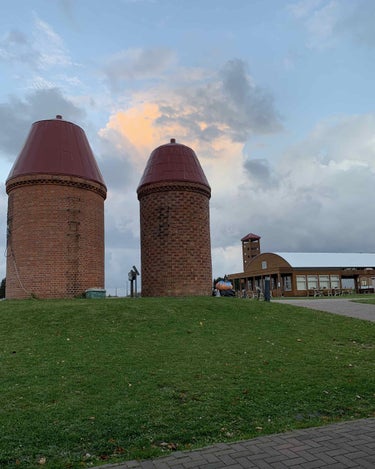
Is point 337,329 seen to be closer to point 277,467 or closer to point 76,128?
point 277,467

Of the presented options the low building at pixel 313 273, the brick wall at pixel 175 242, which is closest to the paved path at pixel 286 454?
the brick wall at pixel 175 242

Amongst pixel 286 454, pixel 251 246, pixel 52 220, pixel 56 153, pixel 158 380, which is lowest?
pixel 286 454

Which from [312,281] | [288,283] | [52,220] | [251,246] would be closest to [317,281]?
[312,281]

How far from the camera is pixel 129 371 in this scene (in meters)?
7.93

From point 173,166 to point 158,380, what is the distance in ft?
49.6

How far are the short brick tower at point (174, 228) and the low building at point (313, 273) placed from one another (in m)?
26.5

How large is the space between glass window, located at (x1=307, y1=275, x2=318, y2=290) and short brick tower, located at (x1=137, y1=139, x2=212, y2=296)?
103 feet

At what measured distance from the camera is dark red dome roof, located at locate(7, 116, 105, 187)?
20.5 m

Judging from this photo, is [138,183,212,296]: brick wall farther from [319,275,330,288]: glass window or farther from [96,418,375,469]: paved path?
[319,275,330,288]: glass window

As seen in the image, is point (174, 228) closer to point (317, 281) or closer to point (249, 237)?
point (317, 281)

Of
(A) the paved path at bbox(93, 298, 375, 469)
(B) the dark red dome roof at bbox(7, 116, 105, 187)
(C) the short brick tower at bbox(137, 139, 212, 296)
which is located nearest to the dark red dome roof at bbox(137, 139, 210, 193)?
(C) the short brick tower at bbox(137, 139, 212, 296)

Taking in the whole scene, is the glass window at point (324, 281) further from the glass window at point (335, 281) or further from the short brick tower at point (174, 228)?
the short brick tower at point (174, 228)

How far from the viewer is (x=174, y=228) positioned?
65.9ft

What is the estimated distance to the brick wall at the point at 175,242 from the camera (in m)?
19.8
